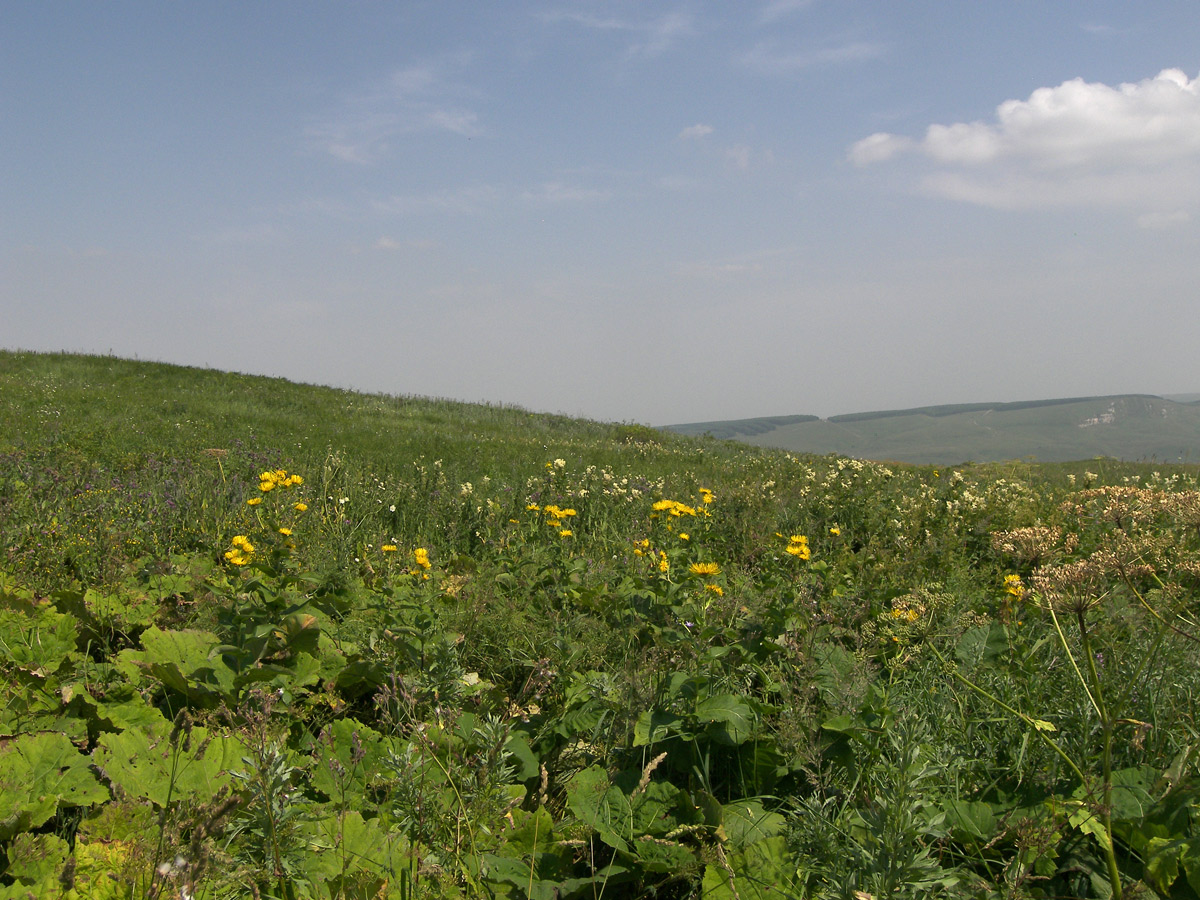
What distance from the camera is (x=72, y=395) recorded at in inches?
513

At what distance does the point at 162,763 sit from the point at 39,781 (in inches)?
14.0

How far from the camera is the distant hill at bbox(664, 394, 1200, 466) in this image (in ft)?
348

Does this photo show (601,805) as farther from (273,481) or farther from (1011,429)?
(1011,429)

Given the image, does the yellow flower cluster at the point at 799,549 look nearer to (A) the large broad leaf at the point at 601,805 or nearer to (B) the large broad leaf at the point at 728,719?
(B) the large broad leaf at the point at 728,719

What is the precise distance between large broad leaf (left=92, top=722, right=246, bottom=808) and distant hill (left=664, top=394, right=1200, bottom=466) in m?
91.2

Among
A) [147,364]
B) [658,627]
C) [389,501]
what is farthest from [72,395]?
[658,627]

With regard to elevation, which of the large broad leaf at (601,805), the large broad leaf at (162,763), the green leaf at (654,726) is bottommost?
the large broad leaf at (601,805)

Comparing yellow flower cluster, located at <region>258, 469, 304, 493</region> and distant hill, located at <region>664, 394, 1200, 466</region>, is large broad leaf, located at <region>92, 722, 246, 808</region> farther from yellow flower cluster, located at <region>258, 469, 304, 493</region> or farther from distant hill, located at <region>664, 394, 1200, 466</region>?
distant hill, located at <region>664, 394, 1200, 466</region>

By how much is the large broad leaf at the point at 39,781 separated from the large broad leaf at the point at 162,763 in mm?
85

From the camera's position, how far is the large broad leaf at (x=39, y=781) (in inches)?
70.5

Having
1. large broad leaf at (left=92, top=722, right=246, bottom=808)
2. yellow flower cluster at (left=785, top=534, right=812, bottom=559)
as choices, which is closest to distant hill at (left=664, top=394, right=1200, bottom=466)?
yellow flower cluster at (left=785, top=534, right=812, bottom=559)

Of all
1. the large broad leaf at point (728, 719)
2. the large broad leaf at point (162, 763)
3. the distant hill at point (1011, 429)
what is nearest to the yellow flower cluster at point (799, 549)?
the large broad leaf at point (728, 719)

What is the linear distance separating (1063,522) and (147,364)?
2390 cm

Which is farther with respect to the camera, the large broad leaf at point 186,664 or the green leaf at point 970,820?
the large broad leaf at point 186,664
